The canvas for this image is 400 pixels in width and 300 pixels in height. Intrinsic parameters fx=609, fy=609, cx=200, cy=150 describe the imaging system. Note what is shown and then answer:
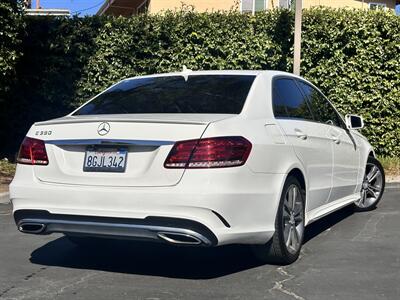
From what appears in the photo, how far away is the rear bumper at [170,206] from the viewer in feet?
14.0

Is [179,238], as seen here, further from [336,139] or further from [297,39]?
[297,39]

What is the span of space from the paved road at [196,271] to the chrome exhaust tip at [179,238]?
397 mm

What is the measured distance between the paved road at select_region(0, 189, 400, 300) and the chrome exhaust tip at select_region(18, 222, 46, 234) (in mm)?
403

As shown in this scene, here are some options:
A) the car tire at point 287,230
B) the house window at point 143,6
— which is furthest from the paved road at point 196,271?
the house window at point 143,6

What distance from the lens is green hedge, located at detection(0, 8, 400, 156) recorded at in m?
12.0

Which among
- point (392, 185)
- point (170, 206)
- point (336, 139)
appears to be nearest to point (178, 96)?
point (170, 206)

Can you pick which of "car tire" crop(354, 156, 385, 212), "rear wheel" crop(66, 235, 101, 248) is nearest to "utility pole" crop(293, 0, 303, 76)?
"car tire" crop(354, 156, 385, 212)

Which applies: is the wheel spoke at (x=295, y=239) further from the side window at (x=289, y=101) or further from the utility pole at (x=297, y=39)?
the utility pole at (x=297, y=39)

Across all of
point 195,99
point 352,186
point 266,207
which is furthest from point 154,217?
point 352,186

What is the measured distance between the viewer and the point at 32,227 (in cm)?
478

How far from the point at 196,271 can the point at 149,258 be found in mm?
621

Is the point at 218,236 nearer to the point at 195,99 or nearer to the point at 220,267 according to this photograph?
the point at 220,267

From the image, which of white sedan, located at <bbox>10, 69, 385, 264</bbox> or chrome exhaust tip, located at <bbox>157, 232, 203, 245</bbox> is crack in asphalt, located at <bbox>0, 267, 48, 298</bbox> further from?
chrome exhaust tip, located at <bbox>157, 232, 203, 245</bbox>

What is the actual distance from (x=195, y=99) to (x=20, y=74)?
27.5ft
